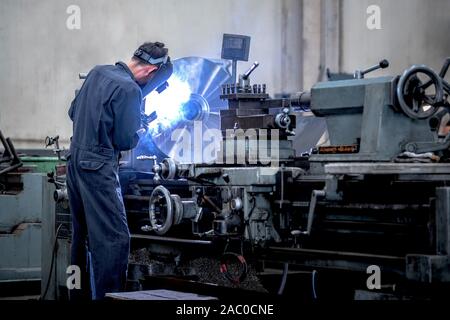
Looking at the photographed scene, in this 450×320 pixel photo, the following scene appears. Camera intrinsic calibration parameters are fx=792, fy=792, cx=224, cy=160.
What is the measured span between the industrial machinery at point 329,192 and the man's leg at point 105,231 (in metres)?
0.24

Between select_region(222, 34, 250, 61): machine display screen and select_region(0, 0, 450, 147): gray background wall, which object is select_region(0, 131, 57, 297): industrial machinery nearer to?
select_region(0, 0, 450, 147): gray background wall

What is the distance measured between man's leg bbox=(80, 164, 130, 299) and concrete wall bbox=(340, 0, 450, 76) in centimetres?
385

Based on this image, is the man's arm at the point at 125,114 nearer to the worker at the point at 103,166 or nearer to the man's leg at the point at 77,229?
the worker at the point at 103,166

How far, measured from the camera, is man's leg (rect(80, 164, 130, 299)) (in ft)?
10.6

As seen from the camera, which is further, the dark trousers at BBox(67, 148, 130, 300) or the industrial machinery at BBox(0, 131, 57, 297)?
the industrial machinery at BBox(0, 131, 57, 297)

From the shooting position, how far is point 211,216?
346 cm

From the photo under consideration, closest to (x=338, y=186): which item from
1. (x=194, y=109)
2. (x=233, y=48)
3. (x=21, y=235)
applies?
(x=194, y=109)

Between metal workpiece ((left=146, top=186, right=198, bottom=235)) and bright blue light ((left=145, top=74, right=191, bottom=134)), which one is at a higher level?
bright blue light ((left=145, top=74, right=191, bottom=134))

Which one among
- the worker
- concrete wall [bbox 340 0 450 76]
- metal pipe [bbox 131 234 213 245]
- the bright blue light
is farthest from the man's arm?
concrete wall [bbox 340 0 450 76]

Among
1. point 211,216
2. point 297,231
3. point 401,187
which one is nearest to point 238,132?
point 211,216

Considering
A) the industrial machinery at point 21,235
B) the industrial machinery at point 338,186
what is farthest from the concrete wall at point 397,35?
the industrial machinery at point 338,186

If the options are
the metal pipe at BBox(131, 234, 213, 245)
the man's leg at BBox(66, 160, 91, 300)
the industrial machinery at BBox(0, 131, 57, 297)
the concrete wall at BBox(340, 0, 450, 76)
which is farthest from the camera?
the concrete wall at BBox(340, 0, 450, 76)

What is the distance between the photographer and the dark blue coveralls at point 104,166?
10.6 ft

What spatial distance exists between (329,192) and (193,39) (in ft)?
11.7
